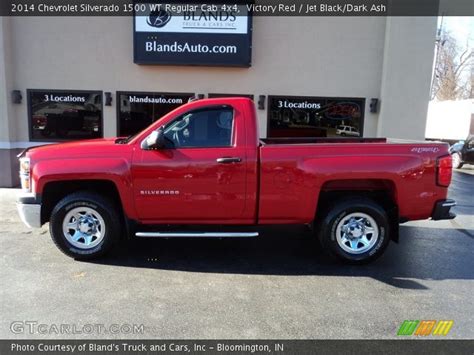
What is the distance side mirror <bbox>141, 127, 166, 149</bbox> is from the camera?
4535mm

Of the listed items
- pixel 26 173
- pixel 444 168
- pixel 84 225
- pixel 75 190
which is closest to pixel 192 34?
pixel 75 190

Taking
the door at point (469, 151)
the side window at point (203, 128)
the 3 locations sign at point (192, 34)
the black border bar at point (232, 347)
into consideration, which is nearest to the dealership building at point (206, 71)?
the 3 locations sign at point (192, 34)

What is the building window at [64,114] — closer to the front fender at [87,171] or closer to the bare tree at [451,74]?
the front fender at [87,171]

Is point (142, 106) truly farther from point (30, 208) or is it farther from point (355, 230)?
point (355, 230)

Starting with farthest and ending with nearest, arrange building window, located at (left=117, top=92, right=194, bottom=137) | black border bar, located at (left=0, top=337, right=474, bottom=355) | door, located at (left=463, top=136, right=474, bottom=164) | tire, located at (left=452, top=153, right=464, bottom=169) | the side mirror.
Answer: tire, located at (left=452, top=153, right=464, bottom=169)
door, located at (left=463, top=136, right=474, bottom=164)
building window, located at (left=117, top=92, right=194, bottom=137)
the side mirror
black border bar, located at (left=0, top=337, right=474, bottom=355)

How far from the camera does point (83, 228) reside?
4.86 m

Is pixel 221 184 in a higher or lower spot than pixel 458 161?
higher

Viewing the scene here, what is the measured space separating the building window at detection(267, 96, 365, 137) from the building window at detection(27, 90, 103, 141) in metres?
4.17

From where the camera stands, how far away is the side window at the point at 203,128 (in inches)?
187

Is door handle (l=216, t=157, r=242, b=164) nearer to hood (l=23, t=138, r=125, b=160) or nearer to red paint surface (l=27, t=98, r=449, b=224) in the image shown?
red paint surface (l=27, t=98, r=449, b=224)

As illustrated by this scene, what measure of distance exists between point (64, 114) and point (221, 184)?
6390mm

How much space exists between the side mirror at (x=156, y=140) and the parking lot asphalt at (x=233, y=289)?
1.46m

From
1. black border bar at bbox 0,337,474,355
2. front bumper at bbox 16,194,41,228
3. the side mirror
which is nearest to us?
black border bar at bbox 0,337,474,355

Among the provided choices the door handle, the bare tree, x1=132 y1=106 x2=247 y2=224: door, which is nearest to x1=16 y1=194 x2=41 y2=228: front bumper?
x1=132 y1=106 x2=247 y2=224: door
